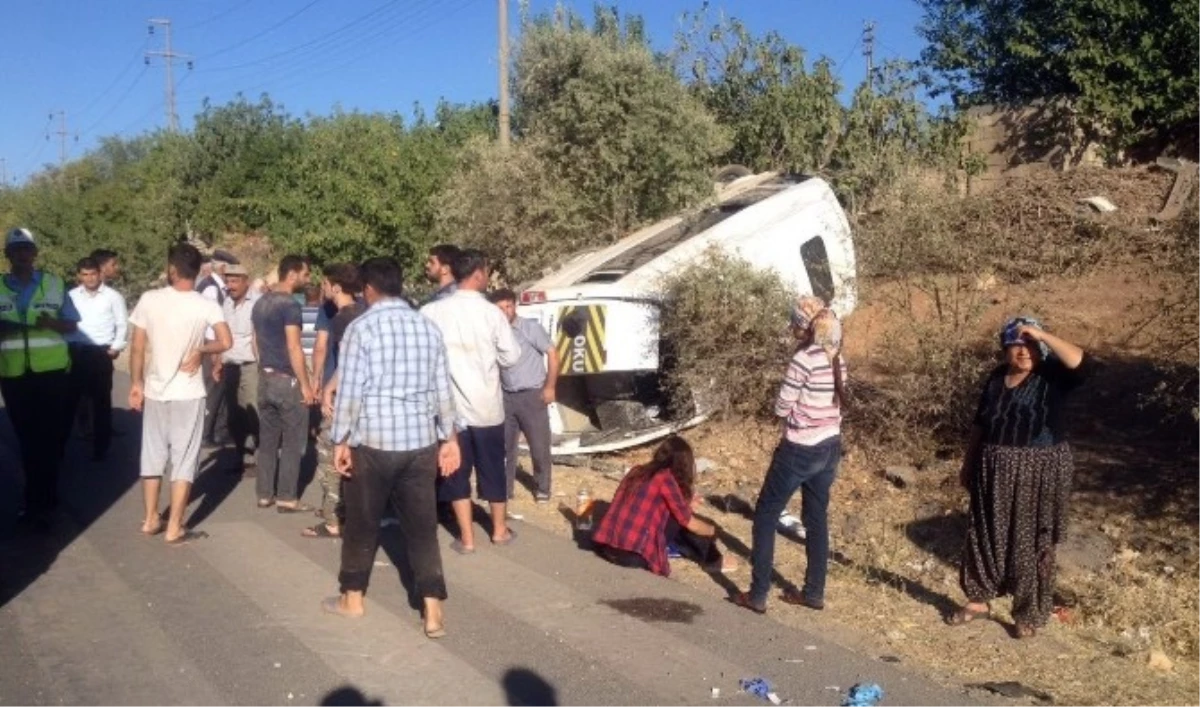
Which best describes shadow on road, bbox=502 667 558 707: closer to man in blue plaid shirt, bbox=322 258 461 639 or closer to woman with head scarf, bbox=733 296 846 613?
man in blue plaid shirt, bbox=322 258 461 639

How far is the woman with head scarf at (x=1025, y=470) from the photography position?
243 inches

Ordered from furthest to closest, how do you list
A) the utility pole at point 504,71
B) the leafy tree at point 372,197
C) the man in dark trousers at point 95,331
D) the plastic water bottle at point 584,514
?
the leafy tree at point 372,197
the utility pole at point 504,71
the man in dark trousers at point 95,331
the plastic water bottle at point 584,514

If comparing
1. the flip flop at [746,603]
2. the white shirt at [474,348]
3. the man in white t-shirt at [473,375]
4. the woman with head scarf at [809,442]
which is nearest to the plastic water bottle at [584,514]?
the man in white t-shirt at [473,375]

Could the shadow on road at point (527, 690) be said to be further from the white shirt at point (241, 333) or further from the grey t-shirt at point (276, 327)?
the white shirt at point (241, 333)

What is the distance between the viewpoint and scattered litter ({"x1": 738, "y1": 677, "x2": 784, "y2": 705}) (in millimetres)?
5543

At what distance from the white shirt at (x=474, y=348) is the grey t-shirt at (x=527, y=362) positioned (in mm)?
1298

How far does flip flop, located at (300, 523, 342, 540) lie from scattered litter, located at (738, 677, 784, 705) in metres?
3.66

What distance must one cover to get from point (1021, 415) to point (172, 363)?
5.10 m

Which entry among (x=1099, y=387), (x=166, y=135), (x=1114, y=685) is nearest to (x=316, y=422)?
(x=1099, y=387)

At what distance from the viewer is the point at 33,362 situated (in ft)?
27.5

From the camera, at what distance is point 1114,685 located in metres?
5.71

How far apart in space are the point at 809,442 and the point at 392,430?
7.25 feet

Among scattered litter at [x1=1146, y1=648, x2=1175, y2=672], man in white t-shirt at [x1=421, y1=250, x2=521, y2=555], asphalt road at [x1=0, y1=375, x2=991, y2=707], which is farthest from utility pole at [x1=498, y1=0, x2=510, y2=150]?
scattered litter at [x1=1146, y1=648, x2=1175, y2=672]

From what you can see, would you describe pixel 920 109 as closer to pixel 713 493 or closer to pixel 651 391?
pixel 651 391
